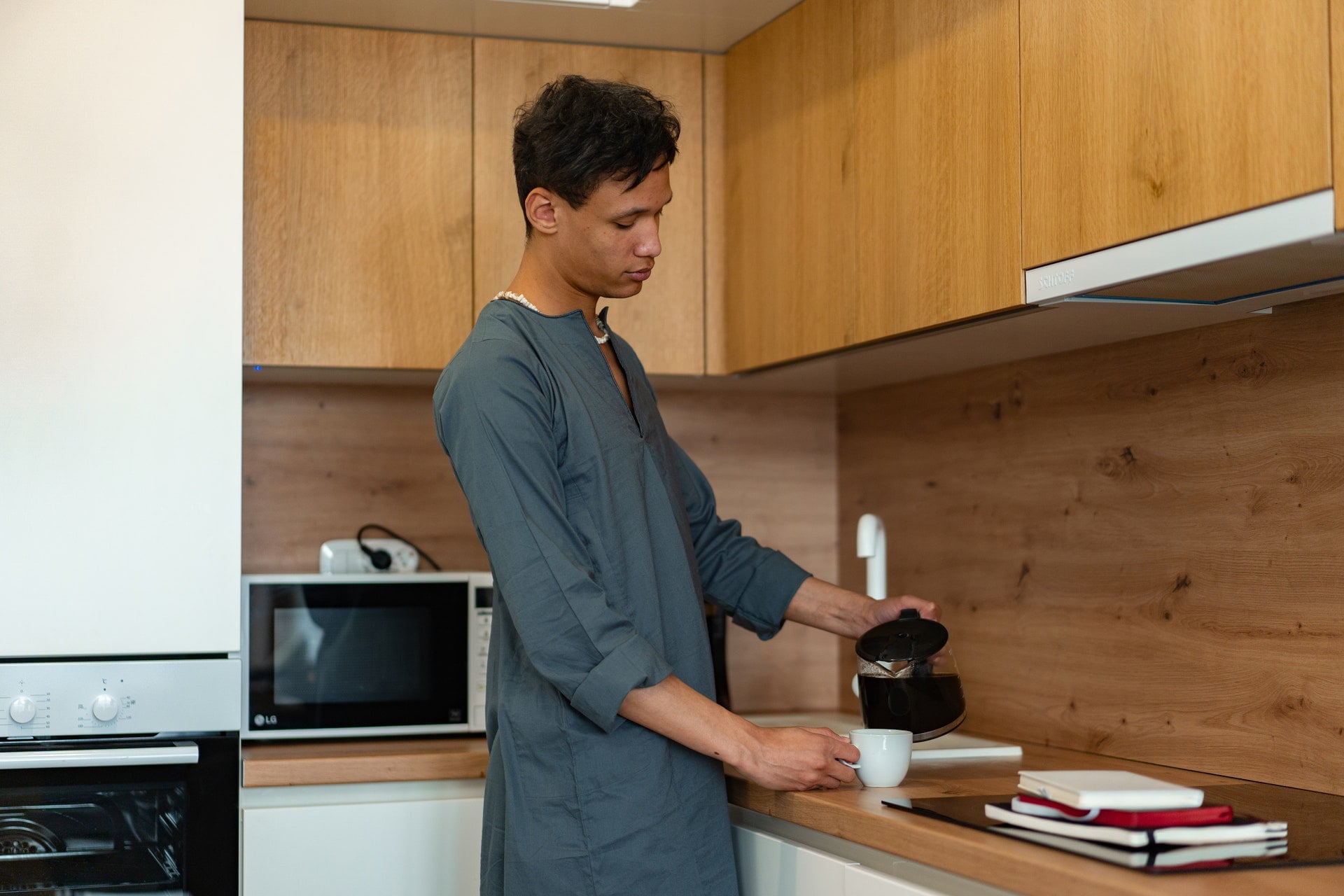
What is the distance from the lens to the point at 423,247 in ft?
7.30

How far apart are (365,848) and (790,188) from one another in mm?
1202

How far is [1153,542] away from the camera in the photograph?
1.89 meters

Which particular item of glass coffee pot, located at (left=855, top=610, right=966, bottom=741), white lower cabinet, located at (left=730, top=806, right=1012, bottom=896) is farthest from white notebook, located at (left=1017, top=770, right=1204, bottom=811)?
glass coffee pot, located at (left=855, top=610, right=966, bottom=741)

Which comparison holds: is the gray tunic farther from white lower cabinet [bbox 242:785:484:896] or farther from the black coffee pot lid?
white lower cabinet [bbox 242:785:484:896]

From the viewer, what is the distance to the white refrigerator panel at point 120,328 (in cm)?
178

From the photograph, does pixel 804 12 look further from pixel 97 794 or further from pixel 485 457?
pixel 97 794

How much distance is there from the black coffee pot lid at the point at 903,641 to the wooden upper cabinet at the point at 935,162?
1.30ft

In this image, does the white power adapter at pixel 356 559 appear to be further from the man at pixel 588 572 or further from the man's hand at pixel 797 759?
the man's hand at pixel 797 759

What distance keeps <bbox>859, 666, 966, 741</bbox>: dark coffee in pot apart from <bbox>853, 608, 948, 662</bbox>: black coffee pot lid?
0.05m

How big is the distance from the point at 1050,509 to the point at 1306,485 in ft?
1.66

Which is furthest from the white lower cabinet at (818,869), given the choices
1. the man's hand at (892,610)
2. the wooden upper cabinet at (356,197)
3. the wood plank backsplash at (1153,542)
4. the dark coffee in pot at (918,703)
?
the wooden upper cabinet at (356,197)

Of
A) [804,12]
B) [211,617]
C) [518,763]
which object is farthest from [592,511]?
[804,12]

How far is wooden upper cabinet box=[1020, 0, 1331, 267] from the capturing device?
3.91 feet

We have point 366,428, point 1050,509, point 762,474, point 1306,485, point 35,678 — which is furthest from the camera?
point 762,474
